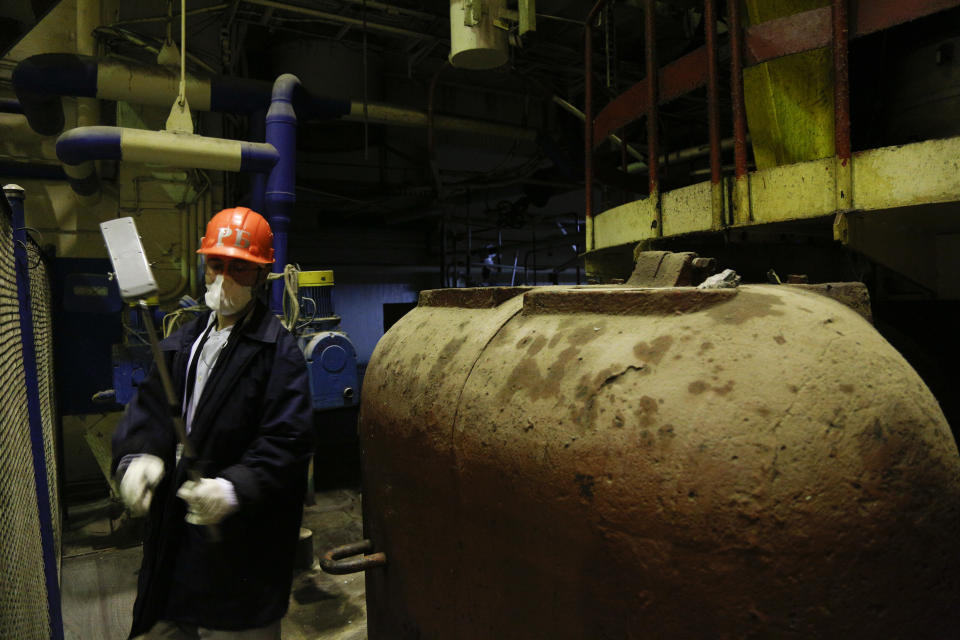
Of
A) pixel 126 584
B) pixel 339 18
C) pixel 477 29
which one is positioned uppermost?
pixel 339 18

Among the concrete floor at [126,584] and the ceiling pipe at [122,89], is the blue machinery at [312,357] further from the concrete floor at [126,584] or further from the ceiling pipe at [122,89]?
the ceiling pipe at [122,89]

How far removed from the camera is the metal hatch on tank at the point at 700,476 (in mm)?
917

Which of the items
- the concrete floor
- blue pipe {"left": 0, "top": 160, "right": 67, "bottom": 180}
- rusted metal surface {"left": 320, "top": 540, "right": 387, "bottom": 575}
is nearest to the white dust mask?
rusted metal surface {"left": 320, "top": 540, "right": 387, "bottom": 575}

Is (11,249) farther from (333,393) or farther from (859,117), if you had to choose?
(859,117)

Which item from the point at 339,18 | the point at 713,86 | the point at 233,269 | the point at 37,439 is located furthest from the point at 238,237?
→ the point at 339,18

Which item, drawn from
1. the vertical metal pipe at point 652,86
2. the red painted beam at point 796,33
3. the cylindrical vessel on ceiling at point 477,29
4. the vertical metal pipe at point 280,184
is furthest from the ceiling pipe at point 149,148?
the red painted beam at point 796,33

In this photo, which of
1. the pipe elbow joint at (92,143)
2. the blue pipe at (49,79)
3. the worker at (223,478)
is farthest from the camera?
the blue pipe at (49,79)

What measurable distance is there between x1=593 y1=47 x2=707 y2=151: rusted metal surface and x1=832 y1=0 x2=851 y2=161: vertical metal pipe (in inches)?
26.8

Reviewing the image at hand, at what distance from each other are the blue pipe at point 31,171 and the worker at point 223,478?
456cm

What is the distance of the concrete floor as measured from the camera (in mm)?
2947

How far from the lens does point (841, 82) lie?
7.94 ft

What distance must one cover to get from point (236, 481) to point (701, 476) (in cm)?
120

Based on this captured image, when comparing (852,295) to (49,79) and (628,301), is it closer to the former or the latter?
(628,301)

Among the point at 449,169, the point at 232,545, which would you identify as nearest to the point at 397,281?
the point at 449,169
